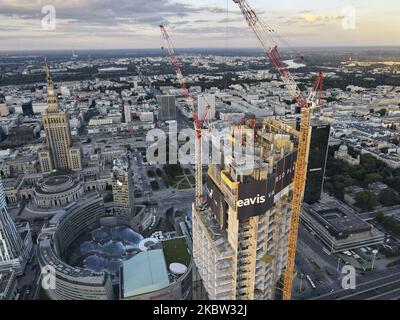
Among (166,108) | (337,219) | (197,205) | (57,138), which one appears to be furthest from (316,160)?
(166,108)

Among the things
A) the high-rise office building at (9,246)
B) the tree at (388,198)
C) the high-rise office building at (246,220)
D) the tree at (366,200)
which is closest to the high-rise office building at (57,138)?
the high-rise office building at (9,246)

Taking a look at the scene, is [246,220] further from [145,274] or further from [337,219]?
[337,219]

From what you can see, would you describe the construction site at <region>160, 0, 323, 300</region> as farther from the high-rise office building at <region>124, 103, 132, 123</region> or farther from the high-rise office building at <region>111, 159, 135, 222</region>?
the high-rise office building at <region>124, 103, 132, 123</region>

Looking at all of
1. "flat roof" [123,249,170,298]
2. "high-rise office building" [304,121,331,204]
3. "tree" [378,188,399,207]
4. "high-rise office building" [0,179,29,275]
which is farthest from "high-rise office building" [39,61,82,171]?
"tree" [378,188,399,207]

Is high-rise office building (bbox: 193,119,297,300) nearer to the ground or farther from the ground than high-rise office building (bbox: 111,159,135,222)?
farther from the ground

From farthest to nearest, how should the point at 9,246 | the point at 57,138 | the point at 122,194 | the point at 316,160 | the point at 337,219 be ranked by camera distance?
the point at 57,138
the point at 316,160
the point at 122,194
the point at 337,219
the point at 9,246

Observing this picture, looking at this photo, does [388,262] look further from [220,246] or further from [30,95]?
[30,95]
